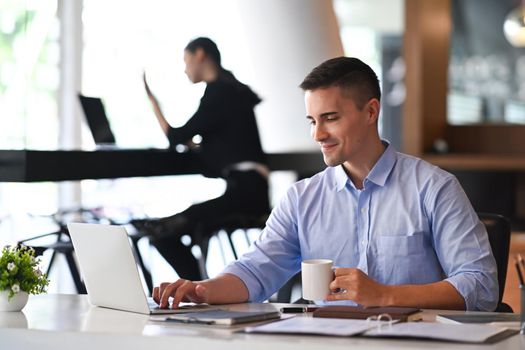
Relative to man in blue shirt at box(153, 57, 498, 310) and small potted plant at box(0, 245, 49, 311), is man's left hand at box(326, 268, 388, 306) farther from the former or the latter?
small potted plant at box(0, 245, 49, 311)

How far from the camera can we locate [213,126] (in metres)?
5.14

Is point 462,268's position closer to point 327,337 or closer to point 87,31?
point 327,337

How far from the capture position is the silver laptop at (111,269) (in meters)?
2.05

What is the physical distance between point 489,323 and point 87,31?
15.9 feet

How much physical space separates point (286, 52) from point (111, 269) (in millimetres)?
5436

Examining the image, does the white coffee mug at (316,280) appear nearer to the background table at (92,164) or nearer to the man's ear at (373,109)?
the man's ear at (373,109)

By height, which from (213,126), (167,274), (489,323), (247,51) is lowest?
(167,274)

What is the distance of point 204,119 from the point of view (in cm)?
510

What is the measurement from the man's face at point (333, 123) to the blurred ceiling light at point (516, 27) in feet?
21.0

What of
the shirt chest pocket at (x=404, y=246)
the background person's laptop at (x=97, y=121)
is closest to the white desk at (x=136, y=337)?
the shirt chest pocket at (x=404, y=246)

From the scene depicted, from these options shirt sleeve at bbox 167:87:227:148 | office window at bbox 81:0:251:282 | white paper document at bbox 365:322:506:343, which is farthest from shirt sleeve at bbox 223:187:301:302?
office window at bbox 81:0:251:282

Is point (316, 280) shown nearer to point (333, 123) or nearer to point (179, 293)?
point (179, 293)

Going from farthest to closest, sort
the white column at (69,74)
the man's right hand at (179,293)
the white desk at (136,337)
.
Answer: the white column at (69,74) → the man's right hand at (179,293) → the white desk at (136,337)

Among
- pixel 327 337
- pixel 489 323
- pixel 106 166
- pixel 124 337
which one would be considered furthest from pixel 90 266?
pixel 106 166
